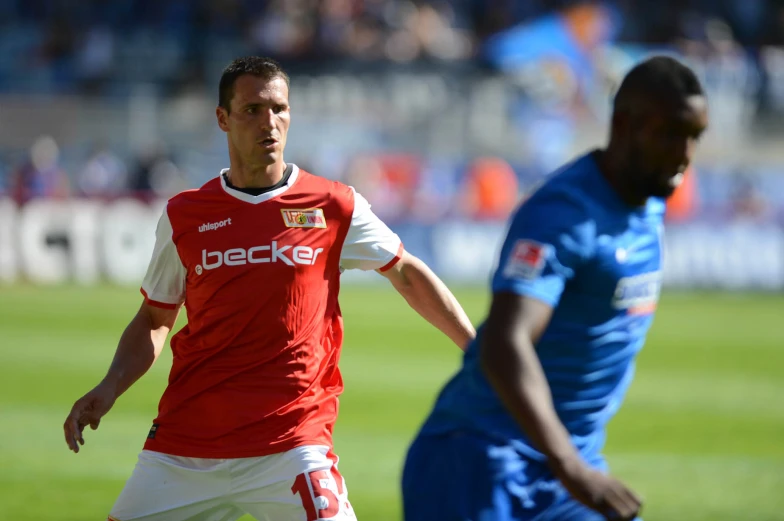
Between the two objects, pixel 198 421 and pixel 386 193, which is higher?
pixel 198 421

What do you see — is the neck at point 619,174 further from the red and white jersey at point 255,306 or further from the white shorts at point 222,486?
the white shorts at point 222,486

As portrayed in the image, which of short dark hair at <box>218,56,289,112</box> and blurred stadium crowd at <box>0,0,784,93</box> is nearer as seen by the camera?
short dark hair at <box>218,56,289,112</box>

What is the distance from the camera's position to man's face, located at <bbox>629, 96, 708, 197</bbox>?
316 cm

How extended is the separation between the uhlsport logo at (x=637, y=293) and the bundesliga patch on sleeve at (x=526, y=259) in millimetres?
306

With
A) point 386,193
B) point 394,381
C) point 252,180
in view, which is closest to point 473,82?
point 386,193

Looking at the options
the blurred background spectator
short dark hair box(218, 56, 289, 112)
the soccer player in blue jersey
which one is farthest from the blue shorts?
the blurred background spectator

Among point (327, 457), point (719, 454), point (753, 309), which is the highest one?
point (327, 457)

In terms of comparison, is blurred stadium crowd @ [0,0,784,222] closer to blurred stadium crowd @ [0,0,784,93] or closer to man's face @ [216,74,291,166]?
blurred stadium crowd @ [0,0,784,93]

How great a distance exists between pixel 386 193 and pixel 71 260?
6.70 m

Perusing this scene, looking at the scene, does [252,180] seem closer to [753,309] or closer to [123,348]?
[123,348]

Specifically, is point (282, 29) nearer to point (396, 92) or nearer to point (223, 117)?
point (396, 92)

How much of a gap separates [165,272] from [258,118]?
0.75 meters

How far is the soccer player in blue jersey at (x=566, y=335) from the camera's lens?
310 cm

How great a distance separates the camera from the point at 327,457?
4410 mm
